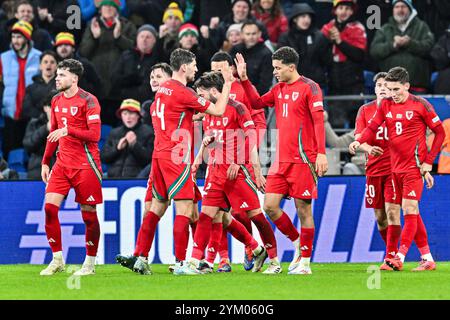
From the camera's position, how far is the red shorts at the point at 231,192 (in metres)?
12.6

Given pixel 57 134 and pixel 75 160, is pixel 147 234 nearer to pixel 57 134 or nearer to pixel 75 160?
pixel 75 160

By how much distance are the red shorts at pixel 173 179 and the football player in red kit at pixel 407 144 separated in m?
2.01

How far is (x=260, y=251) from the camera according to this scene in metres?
12.9

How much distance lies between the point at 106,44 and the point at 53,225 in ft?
20.8

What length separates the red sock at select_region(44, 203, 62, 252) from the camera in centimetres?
1232

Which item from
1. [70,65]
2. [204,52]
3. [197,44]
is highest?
[197,44]

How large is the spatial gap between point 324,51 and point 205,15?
2.42 metres

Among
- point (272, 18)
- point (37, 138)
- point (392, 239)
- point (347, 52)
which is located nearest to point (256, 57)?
point (272, 18)

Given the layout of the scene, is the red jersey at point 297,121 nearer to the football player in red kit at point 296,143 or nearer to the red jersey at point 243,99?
the football player in red kit at point 296,143

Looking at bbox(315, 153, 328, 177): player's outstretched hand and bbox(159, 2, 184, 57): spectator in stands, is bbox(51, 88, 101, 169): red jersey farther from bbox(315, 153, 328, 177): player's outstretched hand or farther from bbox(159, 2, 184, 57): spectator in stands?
bbox(159, 2, 184, 57): spectator in stands

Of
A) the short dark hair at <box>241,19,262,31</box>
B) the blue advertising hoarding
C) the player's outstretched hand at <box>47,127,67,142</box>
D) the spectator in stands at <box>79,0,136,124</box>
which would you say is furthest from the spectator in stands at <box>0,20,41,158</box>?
the player's outstretched hand at <box>47,127,67,142</box>

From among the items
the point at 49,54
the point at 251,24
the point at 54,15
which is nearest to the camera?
the point at 251,24

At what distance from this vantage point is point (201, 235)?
489 inches

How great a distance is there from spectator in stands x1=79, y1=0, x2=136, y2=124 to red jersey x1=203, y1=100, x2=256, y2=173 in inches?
217
